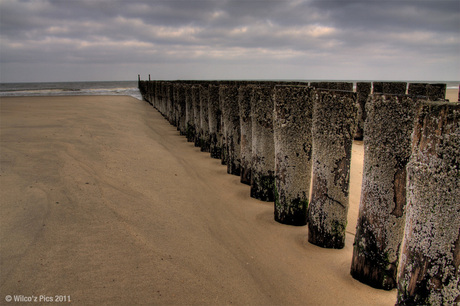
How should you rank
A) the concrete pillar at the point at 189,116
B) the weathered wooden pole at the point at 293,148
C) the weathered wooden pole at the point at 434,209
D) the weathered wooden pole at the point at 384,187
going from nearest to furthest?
1. the weathered wooden pole at the point at 434,209
2. the weathered wooden pole at the point at 384,187
3. the weathered wooden pole at the point at 293,148
4. the concrete pillar at the point at 189,116

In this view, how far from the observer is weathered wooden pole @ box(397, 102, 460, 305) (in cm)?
172

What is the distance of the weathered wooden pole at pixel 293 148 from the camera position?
3.37 metres

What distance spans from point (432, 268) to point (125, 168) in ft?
14.4

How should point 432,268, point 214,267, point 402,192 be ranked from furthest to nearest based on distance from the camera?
point 214,267
point 402,192
point 432,268

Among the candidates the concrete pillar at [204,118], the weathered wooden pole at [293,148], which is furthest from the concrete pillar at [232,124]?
the weathered wooden pole at [293,148]

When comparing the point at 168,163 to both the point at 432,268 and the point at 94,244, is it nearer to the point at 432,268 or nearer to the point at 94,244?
the point at 94,244

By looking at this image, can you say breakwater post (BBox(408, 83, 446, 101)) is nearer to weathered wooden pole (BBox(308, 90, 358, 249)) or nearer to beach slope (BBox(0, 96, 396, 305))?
beach slope (BBox(0, 96, 396, 305))

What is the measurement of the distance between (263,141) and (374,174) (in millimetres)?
1924

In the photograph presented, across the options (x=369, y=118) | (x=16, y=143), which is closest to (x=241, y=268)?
(x=369, y=118)

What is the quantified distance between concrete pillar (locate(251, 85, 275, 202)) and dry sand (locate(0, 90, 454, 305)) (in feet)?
0.91

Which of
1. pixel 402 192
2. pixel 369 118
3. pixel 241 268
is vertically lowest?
pixel 241 268

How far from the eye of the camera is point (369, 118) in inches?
93.9

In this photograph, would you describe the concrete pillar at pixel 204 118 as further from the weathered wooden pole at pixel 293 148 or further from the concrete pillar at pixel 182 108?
the weathered wooden pole at pixel 293 148

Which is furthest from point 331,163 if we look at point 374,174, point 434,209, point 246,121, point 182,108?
point 182,108
